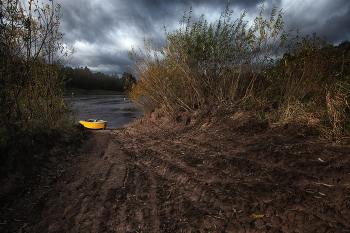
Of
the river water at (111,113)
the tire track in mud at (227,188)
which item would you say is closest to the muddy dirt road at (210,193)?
the tire track in mud at (227,188)

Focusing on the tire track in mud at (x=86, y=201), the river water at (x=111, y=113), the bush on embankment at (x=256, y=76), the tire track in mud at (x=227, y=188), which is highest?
the bush on embankment at (x=256, y=76)

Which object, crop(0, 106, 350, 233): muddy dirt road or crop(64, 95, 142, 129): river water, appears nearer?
crop(0, 106, 350, 233): muddy dirt road

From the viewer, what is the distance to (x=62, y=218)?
8.02 ft

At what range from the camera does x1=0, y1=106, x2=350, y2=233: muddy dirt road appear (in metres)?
2.04

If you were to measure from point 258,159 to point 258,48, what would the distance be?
15.9 ft

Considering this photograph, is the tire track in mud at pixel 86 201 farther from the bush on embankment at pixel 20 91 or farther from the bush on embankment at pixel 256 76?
the bush on embankment at pixel 256 76

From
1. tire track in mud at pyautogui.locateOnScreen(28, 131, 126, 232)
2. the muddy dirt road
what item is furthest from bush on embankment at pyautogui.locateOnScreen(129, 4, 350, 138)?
tire track in mud at pyautogui.locateOnScreen(28, 131, 126, 232)

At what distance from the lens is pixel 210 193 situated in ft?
8.95

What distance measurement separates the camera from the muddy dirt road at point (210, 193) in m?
2.04

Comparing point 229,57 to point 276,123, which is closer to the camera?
point 276,123

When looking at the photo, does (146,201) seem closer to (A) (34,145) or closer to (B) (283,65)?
(A) (34,145)

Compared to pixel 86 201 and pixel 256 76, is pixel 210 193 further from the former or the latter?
pixel 256 76

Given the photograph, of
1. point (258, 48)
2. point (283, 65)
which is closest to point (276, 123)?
point (283, 65)

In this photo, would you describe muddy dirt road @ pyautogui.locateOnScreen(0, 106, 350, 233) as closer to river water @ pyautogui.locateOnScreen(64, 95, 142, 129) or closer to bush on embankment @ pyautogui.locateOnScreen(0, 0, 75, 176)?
bush on embankment @ pyautogui.locateOnScreen(0, 0, 75, 176)
